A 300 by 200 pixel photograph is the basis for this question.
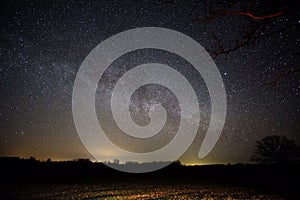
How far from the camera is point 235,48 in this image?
644cm

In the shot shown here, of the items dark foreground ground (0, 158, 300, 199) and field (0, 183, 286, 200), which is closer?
field (0, 183, 286, 200)

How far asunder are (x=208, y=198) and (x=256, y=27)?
982 centimetres

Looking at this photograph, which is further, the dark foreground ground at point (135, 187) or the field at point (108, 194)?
the dark foreground ground at point (135, 187)

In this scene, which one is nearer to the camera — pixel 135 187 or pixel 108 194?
pixel 108 194

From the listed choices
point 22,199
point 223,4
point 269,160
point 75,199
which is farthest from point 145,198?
point 269,160

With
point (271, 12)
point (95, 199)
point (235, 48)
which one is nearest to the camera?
point (271, 12)

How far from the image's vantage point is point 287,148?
44.6m

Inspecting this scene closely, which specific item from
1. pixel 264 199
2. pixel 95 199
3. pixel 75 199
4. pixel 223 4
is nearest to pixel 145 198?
pixel 95 199

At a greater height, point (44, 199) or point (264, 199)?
point (44, 199)

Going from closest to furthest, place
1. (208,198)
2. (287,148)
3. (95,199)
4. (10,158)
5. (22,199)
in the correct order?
(22,199)
(95,199)
(208,198)
(10,158)
(287,148)

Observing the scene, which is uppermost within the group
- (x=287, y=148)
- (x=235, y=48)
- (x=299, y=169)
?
(x=235, y=48)

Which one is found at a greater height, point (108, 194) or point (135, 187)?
point (108, 194)

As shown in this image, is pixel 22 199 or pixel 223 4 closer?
pixel 223 4

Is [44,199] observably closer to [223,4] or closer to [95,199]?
[95,199]
